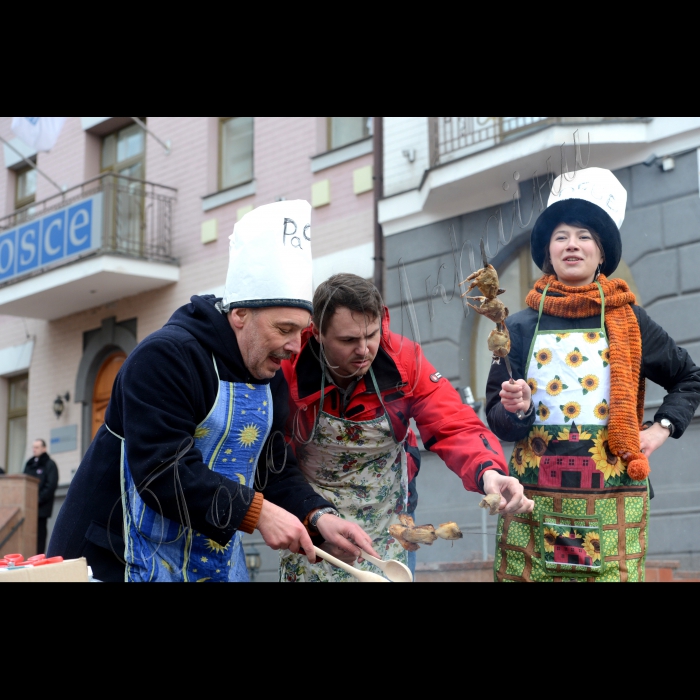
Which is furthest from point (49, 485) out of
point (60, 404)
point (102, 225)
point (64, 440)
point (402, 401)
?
point (402, 401)

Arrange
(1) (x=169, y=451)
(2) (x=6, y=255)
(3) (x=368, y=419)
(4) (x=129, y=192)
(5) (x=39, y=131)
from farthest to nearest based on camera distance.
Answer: (2) (x=6, y=255) < (4) (x=129, y=192) < (5) (x=39, y=131) < (3) (x=368, y=419) < (1) (x=169, y=451)

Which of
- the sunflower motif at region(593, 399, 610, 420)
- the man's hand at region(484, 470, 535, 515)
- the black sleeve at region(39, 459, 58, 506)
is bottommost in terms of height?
the black sleeve at region(39, 459, 58, 506)

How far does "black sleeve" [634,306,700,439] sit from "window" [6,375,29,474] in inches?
344

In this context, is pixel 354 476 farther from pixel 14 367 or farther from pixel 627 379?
pixel 14 367

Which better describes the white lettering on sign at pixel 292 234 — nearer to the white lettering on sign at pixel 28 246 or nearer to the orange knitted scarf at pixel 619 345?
the orange knitted scarf at pixel 619 345

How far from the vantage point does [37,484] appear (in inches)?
296

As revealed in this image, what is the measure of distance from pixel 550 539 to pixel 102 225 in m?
7.29

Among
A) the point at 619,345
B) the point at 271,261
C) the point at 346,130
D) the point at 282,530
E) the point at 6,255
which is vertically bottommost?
the point at 282,530

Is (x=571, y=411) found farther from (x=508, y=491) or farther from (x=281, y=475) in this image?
(x=281, y=475)

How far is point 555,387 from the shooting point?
1.94 meters

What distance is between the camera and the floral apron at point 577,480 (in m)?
1.91

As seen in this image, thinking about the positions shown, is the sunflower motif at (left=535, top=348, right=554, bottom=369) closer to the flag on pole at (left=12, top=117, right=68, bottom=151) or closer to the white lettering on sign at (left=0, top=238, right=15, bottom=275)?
the flag on pole at (left=12, top=117, right=68, bottom=151)

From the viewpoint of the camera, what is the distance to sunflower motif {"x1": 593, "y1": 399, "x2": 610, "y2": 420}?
6.28 ft

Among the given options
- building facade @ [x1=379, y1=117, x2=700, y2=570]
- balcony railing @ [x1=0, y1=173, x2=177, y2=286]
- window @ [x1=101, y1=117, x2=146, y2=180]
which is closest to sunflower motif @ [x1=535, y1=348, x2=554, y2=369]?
building facade @ [x1=379, y1=117, x2=700, y2=570]
